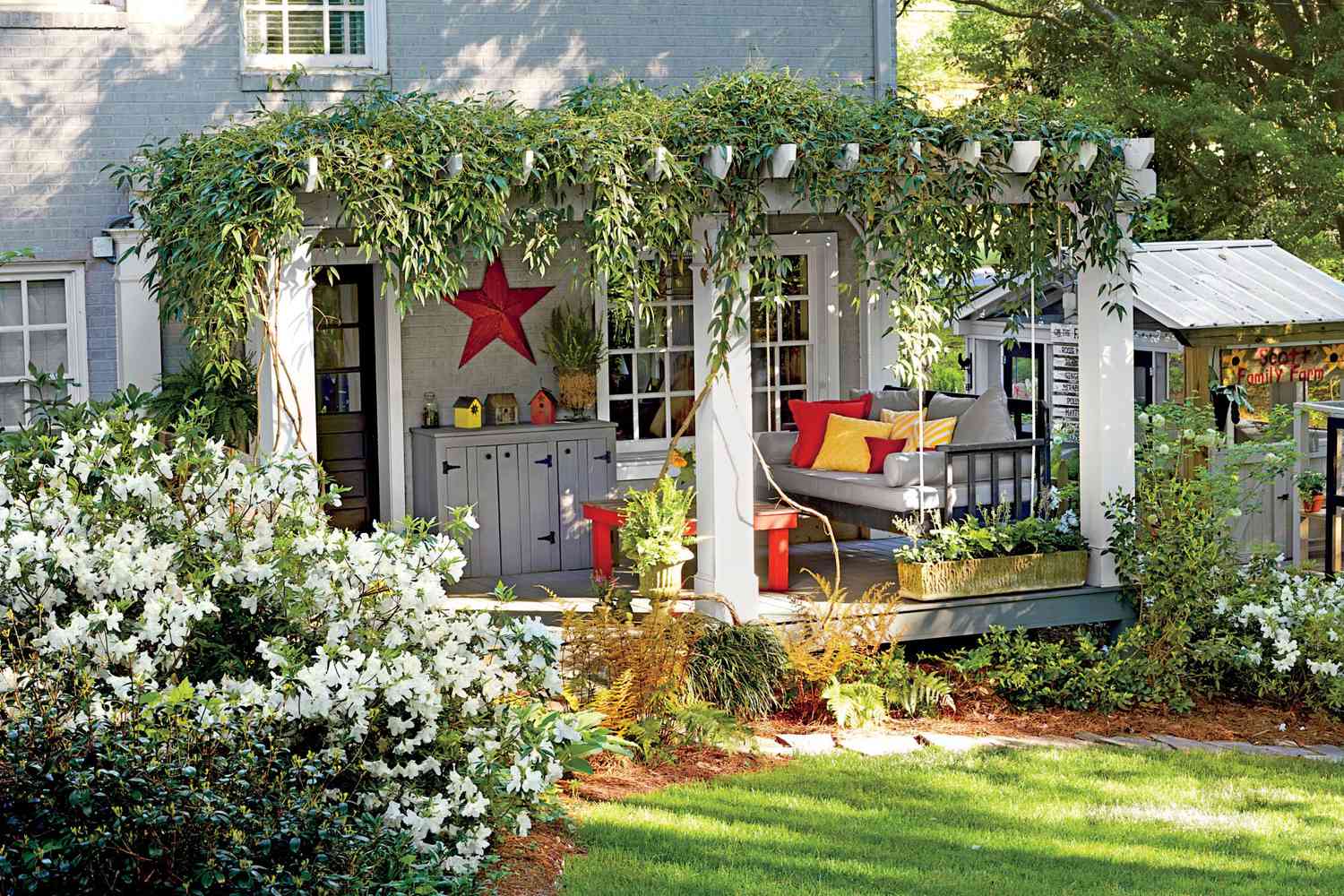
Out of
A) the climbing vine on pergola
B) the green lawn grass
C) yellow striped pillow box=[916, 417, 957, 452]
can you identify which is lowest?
the green lawn grass

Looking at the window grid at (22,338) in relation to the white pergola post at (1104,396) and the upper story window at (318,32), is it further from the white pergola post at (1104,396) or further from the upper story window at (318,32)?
the white pergola post at (1104,396)

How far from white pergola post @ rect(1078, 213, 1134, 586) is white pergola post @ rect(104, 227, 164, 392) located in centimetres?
535

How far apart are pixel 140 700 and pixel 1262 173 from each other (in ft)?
55.3

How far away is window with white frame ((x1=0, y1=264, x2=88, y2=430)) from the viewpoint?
9.97 metres

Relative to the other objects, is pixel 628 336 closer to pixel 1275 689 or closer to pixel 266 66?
pixel 266 66

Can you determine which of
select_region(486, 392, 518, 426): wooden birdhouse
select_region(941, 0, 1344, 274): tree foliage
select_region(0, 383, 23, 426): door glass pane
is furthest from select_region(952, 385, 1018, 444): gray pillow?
select_region(941, 0, 1344, 274): tree foliage

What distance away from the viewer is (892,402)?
36.0ft

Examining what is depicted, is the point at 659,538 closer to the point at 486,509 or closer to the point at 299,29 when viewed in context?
the point at 486,509

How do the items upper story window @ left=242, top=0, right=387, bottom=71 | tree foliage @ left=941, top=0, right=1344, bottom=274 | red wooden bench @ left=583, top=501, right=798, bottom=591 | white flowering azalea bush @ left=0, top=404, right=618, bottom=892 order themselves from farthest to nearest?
tree foliage @ left=941, top=0, right=1344, bottom=274 < upper story window @ left=242, top=0, right=387, bottom=71 < red wooden bench @ left=583, top=501, right=798, bottom=591 < white flowering azalea bush @ left=0, top=404, right=618, bottom=892

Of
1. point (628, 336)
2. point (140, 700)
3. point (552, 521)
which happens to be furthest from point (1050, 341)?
point (140, 700)

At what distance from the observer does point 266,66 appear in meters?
10.2

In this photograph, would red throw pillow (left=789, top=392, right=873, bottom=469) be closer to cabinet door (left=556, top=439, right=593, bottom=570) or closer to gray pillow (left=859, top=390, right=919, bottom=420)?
gray pillow (left=859, top=390, right=919, bottom=420)

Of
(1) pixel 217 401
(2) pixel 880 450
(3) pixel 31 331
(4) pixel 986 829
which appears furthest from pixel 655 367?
(4) pixel 986 829

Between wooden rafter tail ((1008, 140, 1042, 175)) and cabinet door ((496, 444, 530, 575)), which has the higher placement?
wooden rafter tail ((1008, 140, 1042, 175))
